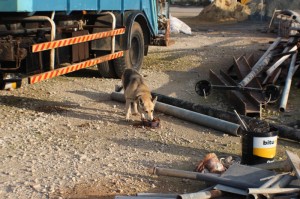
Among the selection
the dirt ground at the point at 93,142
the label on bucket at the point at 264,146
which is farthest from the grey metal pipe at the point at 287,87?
the label on bucket at the point at 264,146

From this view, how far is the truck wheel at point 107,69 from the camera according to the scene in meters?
11.8

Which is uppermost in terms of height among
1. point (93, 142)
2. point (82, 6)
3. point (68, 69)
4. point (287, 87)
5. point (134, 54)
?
point (82, 6)

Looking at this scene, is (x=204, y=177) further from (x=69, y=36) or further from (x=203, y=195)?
(x=69, y=36)

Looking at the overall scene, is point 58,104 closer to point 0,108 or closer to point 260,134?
point 0,108

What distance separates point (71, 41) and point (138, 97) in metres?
1.80

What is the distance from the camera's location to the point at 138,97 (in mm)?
8156

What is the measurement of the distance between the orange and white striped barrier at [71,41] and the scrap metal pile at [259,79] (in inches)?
81.5

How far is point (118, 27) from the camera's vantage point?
36.5 feet

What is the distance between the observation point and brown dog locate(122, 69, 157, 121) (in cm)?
805

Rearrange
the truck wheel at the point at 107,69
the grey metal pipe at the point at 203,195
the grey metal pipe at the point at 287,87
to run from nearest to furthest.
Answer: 1. the grey metal pipe at the point at 203,195
2. the grey metal pipe at the point at 287,87
3. the truck wheel at the point at 107,69

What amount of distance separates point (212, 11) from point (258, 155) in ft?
86.6

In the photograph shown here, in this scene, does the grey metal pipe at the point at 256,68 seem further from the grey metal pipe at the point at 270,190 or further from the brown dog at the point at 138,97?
the grey metal pipe at the point at 270,190

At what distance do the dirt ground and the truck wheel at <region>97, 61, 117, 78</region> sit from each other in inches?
9.6

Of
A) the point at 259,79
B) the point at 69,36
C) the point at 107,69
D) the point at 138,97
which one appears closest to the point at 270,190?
the point at 138,97
